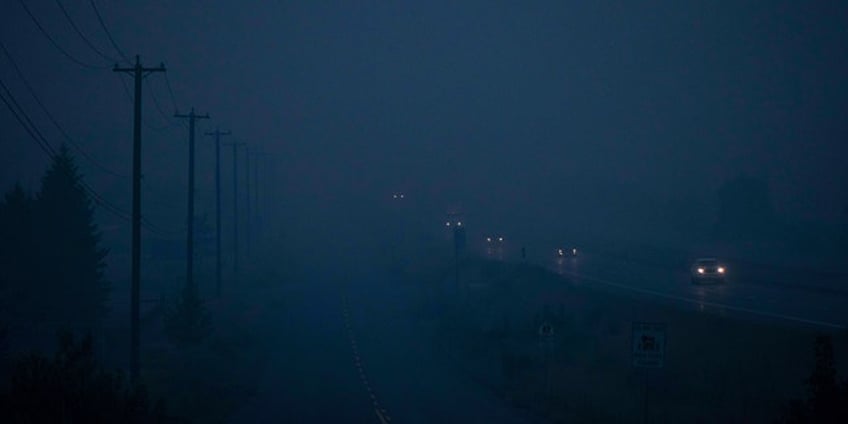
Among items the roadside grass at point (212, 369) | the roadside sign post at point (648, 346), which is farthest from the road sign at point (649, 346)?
the roadside grass at point (212, 369)

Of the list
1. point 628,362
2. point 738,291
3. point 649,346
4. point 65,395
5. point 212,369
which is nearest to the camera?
point 65,395

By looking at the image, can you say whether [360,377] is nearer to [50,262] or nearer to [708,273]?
[50,262]

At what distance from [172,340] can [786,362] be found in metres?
24.1

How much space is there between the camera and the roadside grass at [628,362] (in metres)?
20.9

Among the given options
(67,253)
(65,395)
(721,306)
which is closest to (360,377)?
(721,306)

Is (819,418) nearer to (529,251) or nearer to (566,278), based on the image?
(566,278)

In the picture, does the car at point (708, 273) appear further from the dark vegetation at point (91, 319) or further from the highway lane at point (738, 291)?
the dark vegetation at point (91, 319)

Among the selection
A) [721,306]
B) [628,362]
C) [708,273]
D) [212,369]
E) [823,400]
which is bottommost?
[212,369]

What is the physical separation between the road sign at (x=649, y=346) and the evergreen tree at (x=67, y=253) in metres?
32.2

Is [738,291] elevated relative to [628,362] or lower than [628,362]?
elevated

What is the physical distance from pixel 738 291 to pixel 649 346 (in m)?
27.2

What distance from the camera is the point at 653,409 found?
21359mm

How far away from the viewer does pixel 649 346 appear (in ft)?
52.5

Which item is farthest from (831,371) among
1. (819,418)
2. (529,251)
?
(529,251)
